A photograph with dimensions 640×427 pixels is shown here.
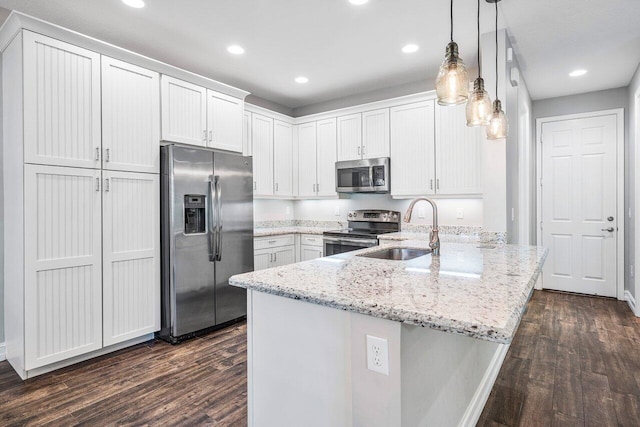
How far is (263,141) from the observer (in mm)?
4539

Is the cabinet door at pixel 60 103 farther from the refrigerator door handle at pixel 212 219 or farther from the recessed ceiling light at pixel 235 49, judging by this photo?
the recessed ceiling light at pixel 235 49

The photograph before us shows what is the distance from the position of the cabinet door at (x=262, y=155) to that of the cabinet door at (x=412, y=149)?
1593 mm

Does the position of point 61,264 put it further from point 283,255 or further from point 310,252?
point 310,252

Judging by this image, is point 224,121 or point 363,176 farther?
point 363,176

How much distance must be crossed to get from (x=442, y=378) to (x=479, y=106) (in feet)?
4.79

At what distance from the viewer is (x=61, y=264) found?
8.45 ft

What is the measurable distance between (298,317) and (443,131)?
310cm

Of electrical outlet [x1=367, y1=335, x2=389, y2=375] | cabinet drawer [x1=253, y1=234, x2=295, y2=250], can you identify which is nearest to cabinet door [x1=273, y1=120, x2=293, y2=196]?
cabinet drawer [x1=253, y1=234, x2=295, y2=250]

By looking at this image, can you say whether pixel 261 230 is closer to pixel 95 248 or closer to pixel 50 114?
pixel 95 248

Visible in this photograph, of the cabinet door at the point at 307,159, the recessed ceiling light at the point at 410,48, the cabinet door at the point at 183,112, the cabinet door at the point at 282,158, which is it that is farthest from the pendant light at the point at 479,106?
the cabinet door at the point at 282,158

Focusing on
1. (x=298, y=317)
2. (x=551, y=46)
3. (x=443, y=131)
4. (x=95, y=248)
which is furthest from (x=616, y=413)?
(x=95, y=248)

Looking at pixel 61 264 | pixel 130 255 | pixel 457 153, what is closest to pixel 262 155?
pixel 130 255

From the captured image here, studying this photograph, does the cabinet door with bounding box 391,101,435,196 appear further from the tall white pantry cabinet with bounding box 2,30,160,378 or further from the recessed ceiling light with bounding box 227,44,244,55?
the tall white pantry cabinet with bounding box 2,30,160,378

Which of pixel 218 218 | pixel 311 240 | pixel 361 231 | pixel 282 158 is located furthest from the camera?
pixel 282 158
